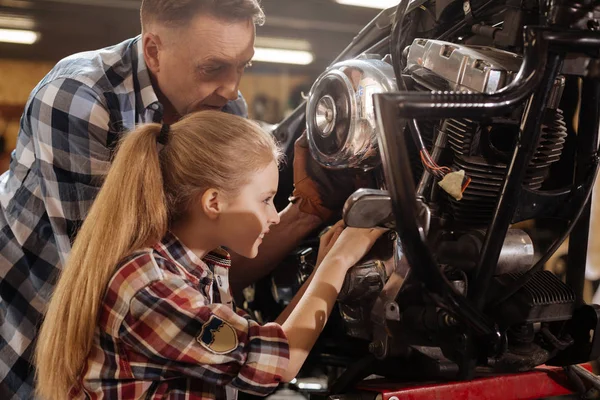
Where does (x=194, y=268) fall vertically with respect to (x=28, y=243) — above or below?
above

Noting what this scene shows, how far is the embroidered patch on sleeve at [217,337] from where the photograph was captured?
3.82 feet

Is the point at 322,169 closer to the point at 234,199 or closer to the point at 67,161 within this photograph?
the point at 234,199

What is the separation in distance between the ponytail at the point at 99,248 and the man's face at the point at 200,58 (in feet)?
1.41

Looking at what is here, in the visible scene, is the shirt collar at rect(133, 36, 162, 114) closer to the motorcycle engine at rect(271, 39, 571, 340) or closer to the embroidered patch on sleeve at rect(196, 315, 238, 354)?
the motorcycle engine at rect(271, 39, 571, 340)

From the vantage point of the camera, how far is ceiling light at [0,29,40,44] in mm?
4301

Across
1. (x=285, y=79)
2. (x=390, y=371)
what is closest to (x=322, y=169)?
(x=390, y=371)

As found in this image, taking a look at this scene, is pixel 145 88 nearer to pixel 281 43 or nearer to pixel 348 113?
pixel 348 113

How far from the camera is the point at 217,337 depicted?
1.17m

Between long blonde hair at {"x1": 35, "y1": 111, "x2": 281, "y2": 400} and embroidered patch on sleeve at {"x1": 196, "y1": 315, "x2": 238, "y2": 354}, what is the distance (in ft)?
0.72

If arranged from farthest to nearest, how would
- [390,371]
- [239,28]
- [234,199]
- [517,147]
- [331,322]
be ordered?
[331,322]
[239,28]
[390,371]
[234,199]
[517,147]

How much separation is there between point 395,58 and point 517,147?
350 mm

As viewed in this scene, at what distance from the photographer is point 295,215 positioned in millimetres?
1830

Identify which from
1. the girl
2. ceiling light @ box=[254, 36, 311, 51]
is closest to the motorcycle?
the girl

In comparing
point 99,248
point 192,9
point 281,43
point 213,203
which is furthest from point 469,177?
point 281,43
